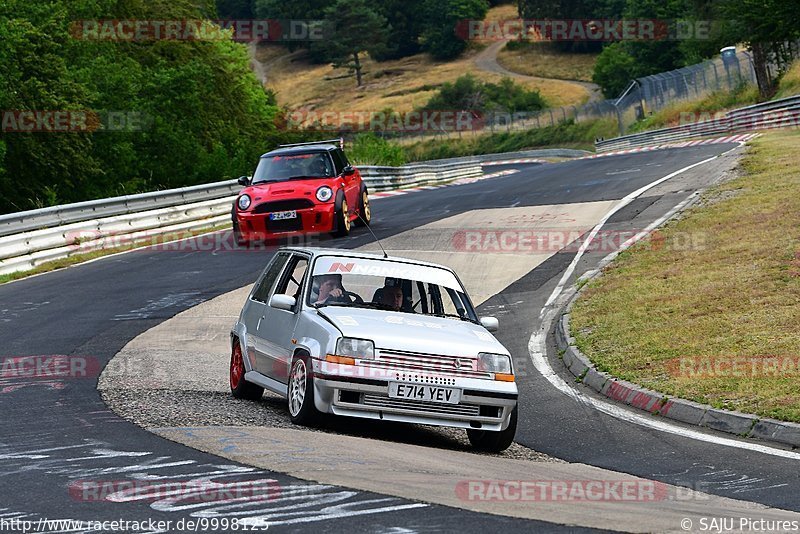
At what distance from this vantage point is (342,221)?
23953 mm

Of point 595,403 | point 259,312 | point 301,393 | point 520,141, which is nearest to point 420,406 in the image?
point 301,393

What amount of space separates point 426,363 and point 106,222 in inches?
677

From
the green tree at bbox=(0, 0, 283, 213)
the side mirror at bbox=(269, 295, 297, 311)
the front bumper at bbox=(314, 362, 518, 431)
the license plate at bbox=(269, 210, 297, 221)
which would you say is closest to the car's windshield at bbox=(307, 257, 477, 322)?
the side mirror at bbox=(269, 295, 297, 311)

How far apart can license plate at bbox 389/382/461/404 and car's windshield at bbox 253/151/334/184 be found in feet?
49.9

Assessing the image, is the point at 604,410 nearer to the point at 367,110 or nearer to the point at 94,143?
the point at 94,143

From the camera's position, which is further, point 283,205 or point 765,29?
point 765,29

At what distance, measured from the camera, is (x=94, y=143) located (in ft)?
132

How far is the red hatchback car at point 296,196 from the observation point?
909 inches

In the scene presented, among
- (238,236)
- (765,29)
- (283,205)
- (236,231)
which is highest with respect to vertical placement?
(765,29)
